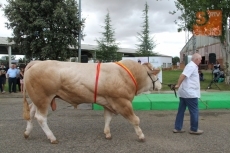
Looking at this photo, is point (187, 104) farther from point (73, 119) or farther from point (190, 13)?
point (190, 13)

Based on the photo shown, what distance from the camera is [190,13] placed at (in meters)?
17.3

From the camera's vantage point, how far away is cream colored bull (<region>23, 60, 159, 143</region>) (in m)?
5.22

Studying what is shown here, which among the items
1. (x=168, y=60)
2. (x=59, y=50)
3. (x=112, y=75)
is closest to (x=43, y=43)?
(x=59, y=50)

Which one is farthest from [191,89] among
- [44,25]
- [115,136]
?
[44,25]

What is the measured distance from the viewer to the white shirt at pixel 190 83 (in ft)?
19.5

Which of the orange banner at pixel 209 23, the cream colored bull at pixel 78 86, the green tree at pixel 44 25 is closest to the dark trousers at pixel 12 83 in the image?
the green tree at pixel 44 25

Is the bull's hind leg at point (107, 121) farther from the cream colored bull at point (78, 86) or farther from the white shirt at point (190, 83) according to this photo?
the white shirt at point (190, 83)

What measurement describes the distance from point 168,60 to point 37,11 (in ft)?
138

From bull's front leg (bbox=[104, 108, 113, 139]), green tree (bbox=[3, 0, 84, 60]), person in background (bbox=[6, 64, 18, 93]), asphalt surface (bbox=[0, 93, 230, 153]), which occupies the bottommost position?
asphalt surface (bbox=[0, 93, 230, 153])

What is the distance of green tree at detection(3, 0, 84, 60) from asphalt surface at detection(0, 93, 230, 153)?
8.82m

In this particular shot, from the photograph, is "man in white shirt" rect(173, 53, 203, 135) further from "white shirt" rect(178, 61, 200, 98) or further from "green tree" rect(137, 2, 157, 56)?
"green tree" rect(137, 2, 157, 56)

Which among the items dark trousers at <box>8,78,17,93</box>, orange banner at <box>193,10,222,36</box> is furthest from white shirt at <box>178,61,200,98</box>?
orange banner at <box>193,10,222,36</box>

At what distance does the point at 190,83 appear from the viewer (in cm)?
600

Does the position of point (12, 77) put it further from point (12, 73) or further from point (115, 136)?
point (115, 136)
